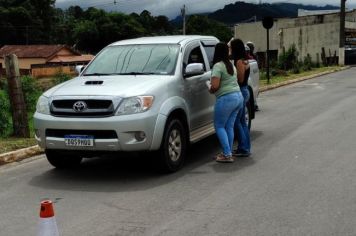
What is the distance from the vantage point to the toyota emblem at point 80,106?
22.6 feet

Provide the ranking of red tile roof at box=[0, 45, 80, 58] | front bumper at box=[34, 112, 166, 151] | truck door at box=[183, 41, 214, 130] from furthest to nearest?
red tile roof at box=[0, 45, 80, 58] → truck door at box=[183, 41, 214, 130] → front bumper at box=[34, 112, 166, 151]

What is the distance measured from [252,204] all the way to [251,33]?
6013cm

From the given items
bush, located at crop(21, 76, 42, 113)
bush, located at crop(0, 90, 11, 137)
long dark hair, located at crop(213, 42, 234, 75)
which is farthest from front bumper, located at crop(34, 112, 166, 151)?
bush, located at crop(21, 76, 42, 113)

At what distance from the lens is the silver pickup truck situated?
6793 millimetres

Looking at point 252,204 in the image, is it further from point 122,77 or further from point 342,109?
point 342,109

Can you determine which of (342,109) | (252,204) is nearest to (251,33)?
(342,109)

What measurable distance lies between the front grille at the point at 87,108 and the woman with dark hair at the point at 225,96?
1.66 m

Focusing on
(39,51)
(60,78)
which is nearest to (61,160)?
(60,78)

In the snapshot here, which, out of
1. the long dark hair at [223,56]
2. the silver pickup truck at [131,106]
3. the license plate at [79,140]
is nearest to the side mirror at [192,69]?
the silver pickup truck at [131,106]

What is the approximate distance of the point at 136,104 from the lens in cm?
684

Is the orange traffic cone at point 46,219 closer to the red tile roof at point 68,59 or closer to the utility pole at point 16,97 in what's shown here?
the utility pole at point 16,97

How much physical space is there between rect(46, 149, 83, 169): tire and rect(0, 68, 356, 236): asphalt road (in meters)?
0.15

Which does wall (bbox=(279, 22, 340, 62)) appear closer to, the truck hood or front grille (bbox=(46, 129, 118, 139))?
the truck hood

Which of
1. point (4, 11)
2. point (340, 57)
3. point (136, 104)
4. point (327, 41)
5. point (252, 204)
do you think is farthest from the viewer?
point (4, 11)
